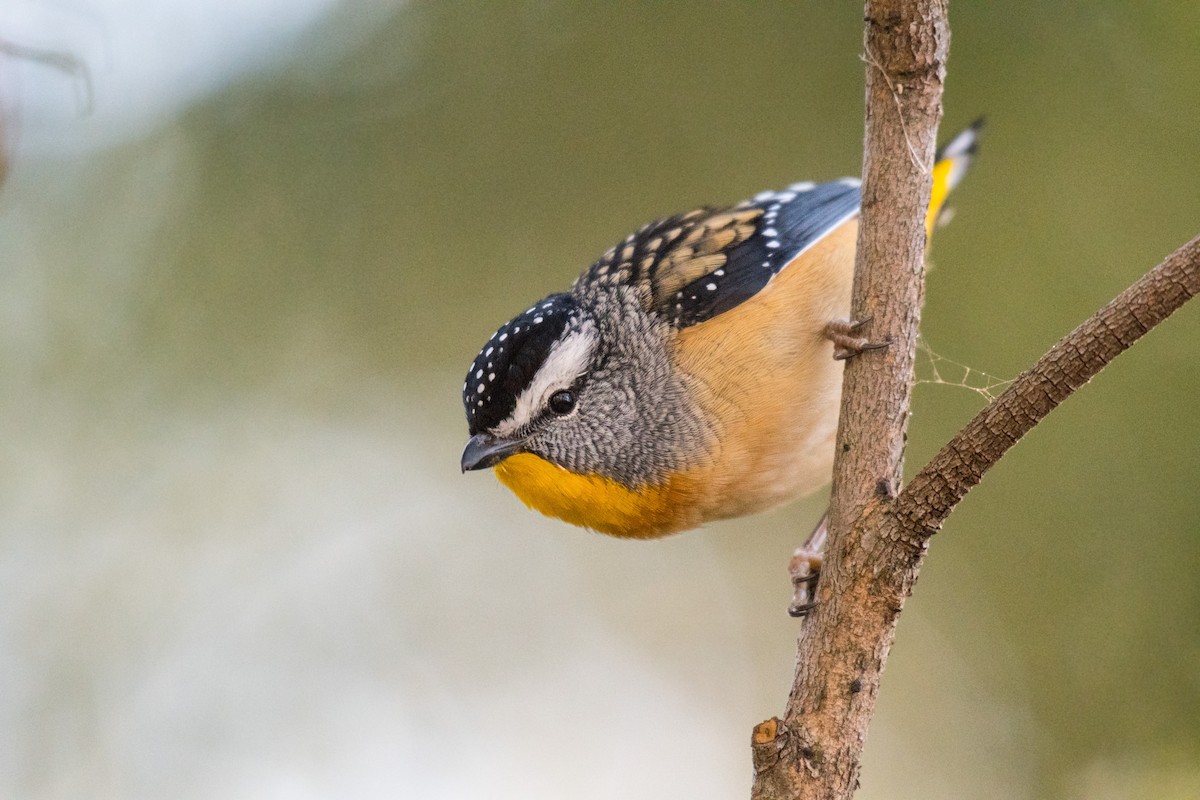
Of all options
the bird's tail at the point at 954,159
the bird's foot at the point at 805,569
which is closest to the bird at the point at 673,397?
the bird's foot at the point at 805,569

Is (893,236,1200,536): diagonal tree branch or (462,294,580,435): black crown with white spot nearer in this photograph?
(893,236,1200,536): diagonal tree branch

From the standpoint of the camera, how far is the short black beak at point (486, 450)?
8.68 ft

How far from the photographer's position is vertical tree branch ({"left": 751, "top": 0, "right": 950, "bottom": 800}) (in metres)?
1.83

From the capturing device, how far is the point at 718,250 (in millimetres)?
3064

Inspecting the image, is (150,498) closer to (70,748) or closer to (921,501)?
(70,748)

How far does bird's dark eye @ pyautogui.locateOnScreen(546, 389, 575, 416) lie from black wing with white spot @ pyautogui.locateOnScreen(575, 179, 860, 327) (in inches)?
15.3

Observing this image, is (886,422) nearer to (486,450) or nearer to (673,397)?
Result: (673,397)

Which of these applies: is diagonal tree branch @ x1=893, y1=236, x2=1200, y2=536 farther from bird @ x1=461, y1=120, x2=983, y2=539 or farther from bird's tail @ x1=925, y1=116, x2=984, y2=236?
bird's tail @ x1=925, y1=116, x2=984, y2=236

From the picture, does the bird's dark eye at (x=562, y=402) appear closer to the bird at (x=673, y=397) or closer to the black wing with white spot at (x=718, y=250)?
the bird at (x=673, y=397)

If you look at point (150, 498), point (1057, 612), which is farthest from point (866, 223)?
point (150, 498)

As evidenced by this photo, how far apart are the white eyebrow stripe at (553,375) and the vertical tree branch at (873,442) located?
934 millimetres

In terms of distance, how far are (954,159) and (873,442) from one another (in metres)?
2.10

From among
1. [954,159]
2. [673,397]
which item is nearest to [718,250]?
[673,397]

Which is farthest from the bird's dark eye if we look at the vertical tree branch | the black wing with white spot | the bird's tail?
the bird's tail
